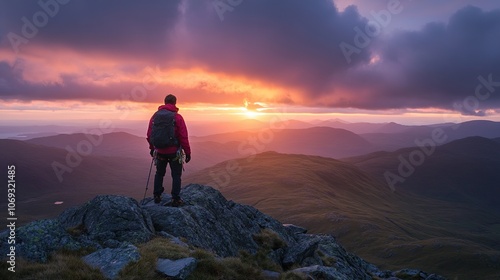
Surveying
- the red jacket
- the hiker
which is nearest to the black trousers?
the hiker

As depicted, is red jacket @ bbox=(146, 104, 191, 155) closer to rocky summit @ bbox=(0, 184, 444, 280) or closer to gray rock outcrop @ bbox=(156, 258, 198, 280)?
rocky summit @ bbox=(0, 184, 444, 280)

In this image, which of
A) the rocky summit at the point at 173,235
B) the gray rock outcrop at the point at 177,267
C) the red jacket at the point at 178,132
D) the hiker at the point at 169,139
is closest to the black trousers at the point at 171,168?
the hiker at the point at 169,139

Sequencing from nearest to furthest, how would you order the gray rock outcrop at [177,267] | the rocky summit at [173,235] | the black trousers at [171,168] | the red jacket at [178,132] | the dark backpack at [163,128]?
the gray rock outcrop at [177,267]
the rocky summit at [173,235]
the dark backpack at [163,128]
the red jacket at [178,132]
the black trousers at [171,168]

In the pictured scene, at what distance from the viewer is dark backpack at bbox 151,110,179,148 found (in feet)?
60.5

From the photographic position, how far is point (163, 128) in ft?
61.0

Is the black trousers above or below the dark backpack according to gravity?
below

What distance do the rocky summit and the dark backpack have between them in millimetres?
3569

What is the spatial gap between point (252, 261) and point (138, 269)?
25.2 feet

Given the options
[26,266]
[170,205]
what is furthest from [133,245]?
[170,205]

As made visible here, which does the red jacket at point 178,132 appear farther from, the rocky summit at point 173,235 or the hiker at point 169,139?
the rocky summit at point 173,235

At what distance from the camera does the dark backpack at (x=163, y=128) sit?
726 inches

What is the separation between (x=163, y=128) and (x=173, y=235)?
5821 mm

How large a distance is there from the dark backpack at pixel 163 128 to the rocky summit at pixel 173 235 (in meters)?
3.57

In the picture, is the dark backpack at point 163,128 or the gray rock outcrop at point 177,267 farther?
the dark backpack at point 163,128
